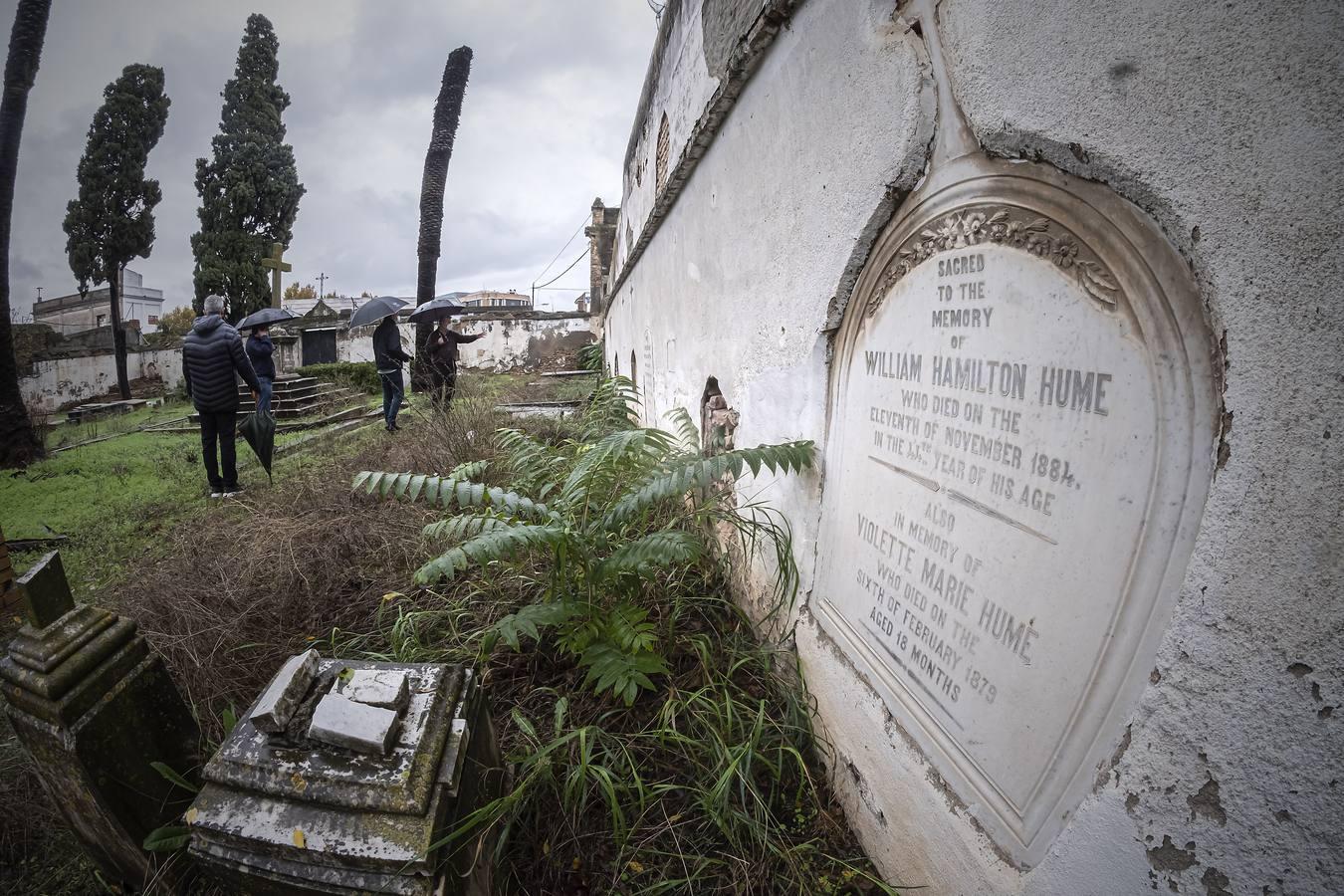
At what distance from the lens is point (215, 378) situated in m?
5.41

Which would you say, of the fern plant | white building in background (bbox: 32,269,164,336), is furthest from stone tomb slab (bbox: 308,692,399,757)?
white building in background (bbox: 32,269,164,336)

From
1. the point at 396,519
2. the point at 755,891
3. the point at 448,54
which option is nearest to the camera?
the point at 755,891

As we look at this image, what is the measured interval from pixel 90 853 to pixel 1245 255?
322 centimetres

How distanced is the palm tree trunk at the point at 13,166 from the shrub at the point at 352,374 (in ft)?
16.7

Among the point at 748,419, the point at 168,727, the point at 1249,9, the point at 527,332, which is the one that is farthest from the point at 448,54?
the point at 1249,9

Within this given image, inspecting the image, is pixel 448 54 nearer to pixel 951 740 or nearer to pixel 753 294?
pixel 753 294

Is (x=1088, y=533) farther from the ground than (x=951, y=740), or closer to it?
farther from the ground

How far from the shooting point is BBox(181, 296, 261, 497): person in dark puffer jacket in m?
5.37

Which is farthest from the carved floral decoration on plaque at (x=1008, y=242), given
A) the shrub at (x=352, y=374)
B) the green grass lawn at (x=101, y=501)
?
the shrub at (x=352, y=374)

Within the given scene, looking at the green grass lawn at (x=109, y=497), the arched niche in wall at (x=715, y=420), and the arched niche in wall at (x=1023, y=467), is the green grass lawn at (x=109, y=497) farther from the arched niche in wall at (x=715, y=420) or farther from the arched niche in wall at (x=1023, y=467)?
the arched niche in wall at (x=1023, y=467)

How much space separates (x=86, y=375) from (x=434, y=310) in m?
15.5

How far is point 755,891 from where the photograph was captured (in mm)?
1668

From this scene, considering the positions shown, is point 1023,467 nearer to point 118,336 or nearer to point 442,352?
point 442,352

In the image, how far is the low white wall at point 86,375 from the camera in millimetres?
15125
